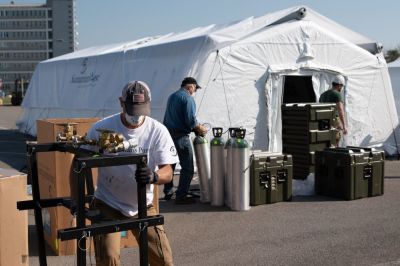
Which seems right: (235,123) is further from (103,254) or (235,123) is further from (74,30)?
(74,30)

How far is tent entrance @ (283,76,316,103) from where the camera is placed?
43.6ft

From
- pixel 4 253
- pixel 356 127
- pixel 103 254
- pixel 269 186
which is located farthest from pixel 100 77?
pixel 103 254

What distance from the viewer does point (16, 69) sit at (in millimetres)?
113062

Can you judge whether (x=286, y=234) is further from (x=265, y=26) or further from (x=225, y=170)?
(x=265, y=26)

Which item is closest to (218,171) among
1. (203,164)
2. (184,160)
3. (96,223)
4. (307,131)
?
(203,164)

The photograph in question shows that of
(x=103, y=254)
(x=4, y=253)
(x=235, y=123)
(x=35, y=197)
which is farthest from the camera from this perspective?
(x=235, y=123)

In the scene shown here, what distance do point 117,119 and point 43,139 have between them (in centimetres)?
286

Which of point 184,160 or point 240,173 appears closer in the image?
point 240,173

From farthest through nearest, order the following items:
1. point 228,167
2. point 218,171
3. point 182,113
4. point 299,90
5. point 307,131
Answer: point 299,90
point 307,131
point 182,113
point 218,171
point 228,167

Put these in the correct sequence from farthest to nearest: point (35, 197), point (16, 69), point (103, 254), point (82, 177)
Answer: point (16, 69)
point (35, 197)
point (103, 254)
point (82, 177)

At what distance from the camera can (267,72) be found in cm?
1231

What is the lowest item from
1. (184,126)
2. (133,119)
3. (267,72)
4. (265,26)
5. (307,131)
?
(307,131)

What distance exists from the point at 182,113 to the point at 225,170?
3.74 ft

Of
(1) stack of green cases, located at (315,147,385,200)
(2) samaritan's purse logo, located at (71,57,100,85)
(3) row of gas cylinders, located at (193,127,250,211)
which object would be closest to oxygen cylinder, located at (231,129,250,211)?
(3) row of gas cylinders, located at (193,127,250,211)
